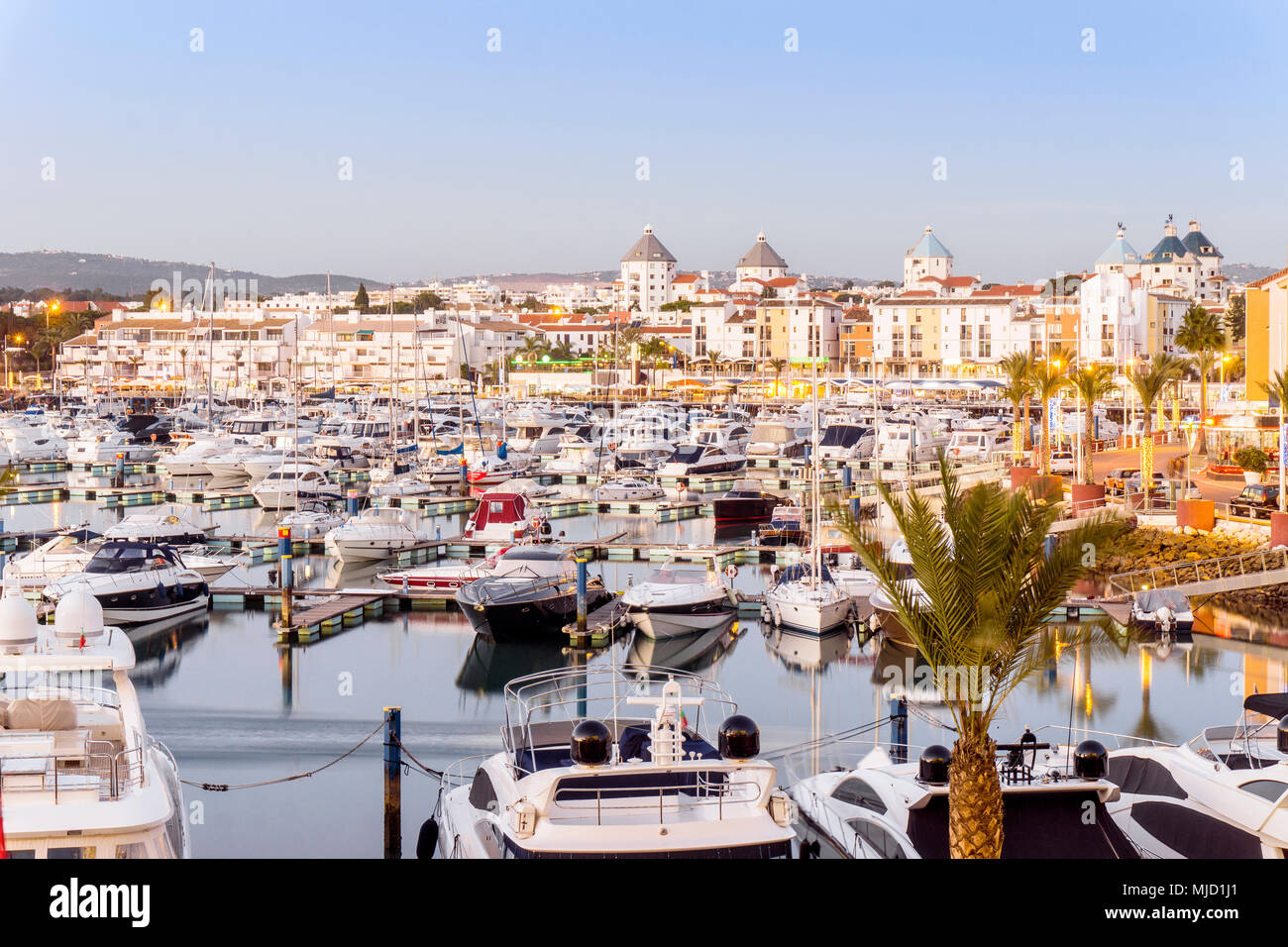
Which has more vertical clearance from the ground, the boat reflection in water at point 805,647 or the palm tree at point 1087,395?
the palm tree at point 1087,395

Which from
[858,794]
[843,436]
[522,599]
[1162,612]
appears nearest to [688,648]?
[522,599]

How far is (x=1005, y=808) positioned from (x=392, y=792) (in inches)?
237

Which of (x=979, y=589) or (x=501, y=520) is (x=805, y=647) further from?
(x=979, y=589)

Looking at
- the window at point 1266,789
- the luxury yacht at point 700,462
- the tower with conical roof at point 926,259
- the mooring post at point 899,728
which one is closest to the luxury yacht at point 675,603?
the mooring post at point 899,728

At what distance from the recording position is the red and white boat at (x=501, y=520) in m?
32.1

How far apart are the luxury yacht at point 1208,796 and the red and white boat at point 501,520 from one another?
65.7ft

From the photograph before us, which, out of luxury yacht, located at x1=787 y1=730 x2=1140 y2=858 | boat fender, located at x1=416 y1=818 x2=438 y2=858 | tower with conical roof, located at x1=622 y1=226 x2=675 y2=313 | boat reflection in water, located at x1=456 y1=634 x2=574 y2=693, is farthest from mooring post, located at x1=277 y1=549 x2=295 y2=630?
tower with conical roof, located at x1=622 y1=226 x2=675 y2=313

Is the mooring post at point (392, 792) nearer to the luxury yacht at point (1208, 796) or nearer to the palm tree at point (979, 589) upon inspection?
the palm tree at point (979, 589)

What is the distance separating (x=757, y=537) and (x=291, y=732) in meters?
18.3

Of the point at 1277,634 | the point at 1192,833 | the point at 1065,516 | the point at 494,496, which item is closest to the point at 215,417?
the point at 494,496

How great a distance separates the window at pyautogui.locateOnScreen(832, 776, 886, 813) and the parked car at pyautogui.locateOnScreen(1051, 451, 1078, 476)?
29.6 m
